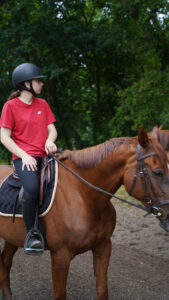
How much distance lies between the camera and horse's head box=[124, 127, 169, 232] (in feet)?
8.86

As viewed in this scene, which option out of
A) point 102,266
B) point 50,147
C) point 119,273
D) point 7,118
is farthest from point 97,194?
point 119,273

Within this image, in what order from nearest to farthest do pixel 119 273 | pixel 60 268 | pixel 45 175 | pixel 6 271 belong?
pixel 60 268, pixel 45 175, pixel 6 271, pixel 119 273

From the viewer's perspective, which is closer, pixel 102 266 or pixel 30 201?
pixel 30 201

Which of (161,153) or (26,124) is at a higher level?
(26,124)

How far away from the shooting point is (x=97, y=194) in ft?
9.98

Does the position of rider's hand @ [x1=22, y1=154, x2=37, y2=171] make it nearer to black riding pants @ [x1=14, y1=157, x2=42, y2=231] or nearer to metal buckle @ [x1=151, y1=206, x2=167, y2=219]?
black riding pants @ [x1=14, y1=157, x2=42, y2=231]

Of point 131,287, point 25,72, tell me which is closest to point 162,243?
point 131,287

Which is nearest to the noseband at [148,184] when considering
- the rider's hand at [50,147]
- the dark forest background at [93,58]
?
the rider's hand at [50,147]

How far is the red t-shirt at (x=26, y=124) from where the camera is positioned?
3.09 meters

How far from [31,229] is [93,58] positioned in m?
14.5

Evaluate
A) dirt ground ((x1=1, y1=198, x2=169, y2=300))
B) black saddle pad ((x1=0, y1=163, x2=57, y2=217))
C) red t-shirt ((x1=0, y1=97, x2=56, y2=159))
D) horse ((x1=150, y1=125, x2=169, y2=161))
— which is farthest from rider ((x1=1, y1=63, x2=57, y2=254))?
dirt ground ((x1=1, y1=198, x2=169, y2=300))

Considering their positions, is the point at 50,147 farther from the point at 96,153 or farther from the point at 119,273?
the point at 119,273

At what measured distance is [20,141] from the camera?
320cm

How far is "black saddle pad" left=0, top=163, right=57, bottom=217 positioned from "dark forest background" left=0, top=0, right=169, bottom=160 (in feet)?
22.8
